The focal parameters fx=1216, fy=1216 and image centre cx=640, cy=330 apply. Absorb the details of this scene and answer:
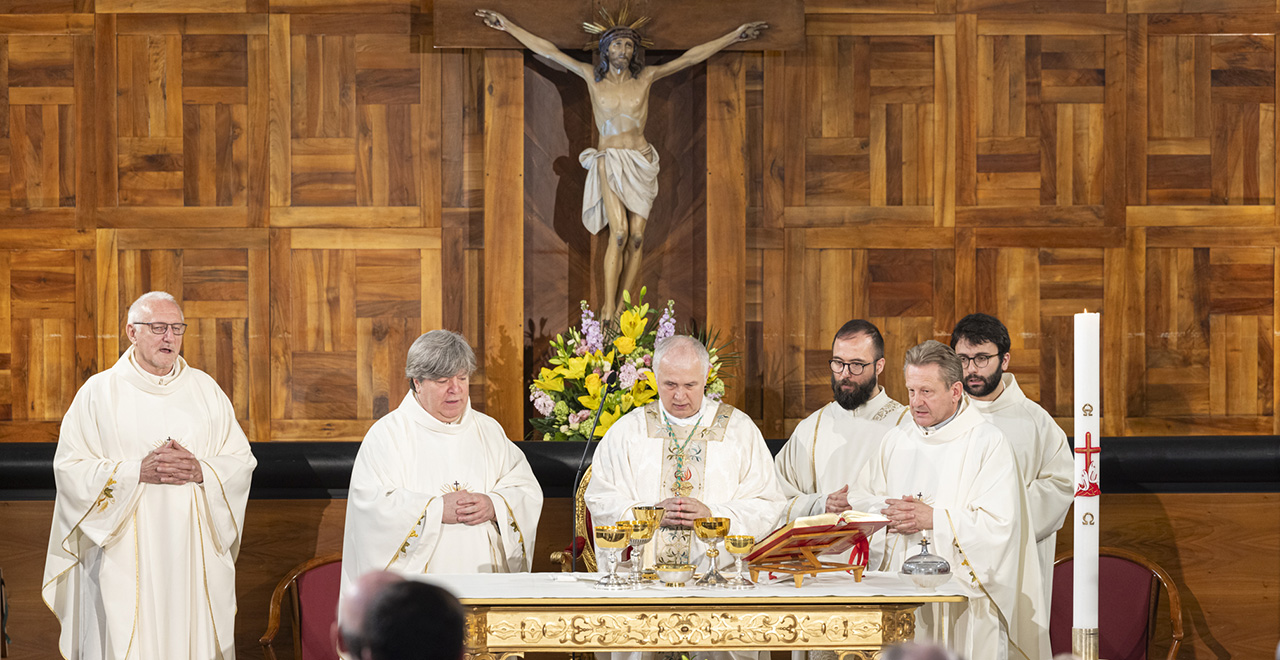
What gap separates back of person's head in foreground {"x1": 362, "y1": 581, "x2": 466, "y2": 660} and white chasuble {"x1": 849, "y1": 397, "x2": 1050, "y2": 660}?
9.98 feet

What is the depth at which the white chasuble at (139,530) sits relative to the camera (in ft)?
17.3

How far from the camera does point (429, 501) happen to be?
495cm

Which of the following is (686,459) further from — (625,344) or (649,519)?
(625,344)

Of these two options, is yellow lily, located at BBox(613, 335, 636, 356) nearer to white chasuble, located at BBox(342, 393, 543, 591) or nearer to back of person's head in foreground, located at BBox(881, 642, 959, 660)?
white chasuble, located at BBox(342, 393, 543, 591)

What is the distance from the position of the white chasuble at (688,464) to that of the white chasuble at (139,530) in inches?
69.8

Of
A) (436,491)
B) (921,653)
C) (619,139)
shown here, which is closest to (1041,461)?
(436,491)

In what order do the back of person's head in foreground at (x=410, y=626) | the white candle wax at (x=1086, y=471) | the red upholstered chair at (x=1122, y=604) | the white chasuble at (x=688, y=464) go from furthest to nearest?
the red upholstered chair at (x=1122, y=604) < the white chasuble at (x=688, y=464) < the white candle wax at (x=1086, y=471) < the back of person's head in foreground at (x=410, y=626)

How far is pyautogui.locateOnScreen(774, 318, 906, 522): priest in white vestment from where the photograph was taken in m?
5.25

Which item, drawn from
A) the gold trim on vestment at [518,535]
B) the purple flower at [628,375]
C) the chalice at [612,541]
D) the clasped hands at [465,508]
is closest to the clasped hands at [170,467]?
the clasped hands at [465,508]

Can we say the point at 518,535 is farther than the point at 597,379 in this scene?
No

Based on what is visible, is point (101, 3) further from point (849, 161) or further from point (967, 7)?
point (967, 7)

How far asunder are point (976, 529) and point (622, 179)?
3.20 m

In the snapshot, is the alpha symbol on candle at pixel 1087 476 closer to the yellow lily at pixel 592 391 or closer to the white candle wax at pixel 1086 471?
the white candle wax at pixel 1086 471

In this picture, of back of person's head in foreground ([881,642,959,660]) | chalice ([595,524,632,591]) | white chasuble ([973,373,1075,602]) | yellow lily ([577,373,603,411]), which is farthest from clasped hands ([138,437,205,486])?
back of person's head in foreground ([881,642,959,660])
